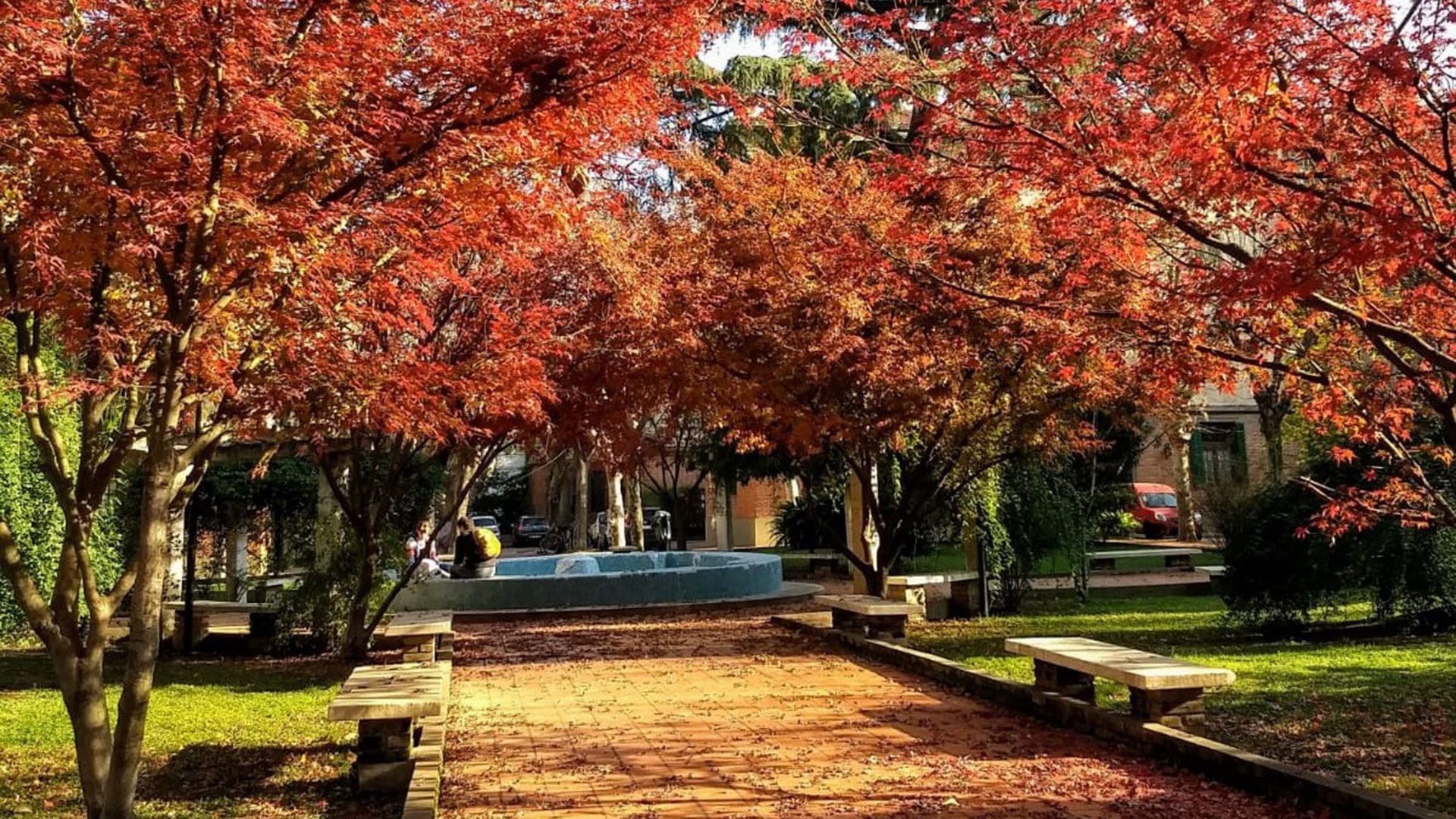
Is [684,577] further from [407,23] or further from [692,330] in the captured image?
[407,23]

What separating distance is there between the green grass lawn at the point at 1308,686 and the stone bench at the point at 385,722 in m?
4.85

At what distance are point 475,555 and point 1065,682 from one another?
12188 mm

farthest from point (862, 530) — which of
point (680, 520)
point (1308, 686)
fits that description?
point (680, 520)

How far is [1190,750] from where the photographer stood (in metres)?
6.40

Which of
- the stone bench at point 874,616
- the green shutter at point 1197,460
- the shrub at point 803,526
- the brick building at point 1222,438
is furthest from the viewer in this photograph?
the green shutter at point 1197,460

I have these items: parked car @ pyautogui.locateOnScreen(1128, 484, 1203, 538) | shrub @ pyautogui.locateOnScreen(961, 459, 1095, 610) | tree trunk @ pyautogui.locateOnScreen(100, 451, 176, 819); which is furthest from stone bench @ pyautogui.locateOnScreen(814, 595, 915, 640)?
parked car @ pyautogui.locateOnScreen(1128, 484, 1203, 538)

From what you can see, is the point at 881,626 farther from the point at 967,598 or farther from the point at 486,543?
the point at 486,543

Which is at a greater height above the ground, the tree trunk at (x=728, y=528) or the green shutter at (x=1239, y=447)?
the green shutter at (x=1239, y=447)

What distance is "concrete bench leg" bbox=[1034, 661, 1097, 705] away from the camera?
26.0ft

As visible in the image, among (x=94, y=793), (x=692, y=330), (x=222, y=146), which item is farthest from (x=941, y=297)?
(x=94, y=793)

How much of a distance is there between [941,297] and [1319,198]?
205 inches

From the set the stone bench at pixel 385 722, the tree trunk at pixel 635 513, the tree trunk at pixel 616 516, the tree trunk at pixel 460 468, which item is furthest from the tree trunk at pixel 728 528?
the stone bench at pixel 385 722

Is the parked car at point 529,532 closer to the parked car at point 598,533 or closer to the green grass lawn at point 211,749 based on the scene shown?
the parked car at point 598,533

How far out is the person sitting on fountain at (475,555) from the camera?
60.2 ft
